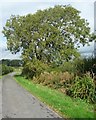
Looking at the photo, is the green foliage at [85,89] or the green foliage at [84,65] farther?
the green foliage at [84,65]

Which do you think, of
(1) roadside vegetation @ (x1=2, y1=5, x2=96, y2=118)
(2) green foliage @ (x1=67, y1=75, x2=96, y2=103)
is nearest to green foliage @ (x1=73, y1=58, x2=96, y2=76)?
(2) green foliage @ (x1=67, y1=75, x2=96, y2=103)

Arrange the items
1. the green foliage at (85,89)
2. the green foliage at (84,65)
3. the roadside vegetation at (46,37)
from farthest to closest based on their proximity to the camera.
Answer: the roadside vegetation at (46,37), the green foliage at (84,65), the green foliage at (85,89)

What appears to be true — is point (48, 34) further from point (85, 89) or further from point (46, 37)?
point (85, 89)

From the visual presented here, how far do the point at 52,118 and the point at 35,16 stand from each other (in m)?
42.8

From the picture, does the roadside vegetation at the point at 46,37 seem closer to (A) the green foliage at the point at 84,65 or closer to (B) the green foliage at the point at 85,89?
(A) the green foliage at the point at 84,65

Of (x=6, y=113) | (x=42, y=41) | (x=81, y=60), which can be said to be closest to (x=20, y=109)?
A: (x=6, y=113)

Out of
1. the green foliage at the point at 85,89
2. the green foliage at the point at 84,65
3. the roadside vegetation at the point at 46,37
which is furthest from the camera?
the roadside vegetation at the point at 46,37

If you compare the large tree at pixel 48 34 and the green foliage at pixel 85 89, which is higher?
the large tree at pixel 48 34

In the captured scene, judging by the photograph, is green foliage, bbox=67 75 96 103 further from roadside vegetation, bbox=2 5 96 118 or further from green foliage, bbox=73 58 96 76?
roadside vegetation, bbox=2 5 96 118

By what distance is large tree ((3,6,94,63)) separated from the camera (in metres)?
55.7

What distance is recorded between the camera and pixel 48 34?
57.3 m

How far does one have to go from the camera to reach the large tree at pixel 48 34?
5572 centimetres

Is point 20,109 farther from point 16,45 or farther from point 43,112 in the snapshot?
point 16,45

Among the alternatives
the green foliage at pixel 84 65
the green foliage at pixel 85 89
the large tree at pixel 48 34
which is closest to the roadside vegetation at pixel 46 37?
the large tree at pixel 48 34
